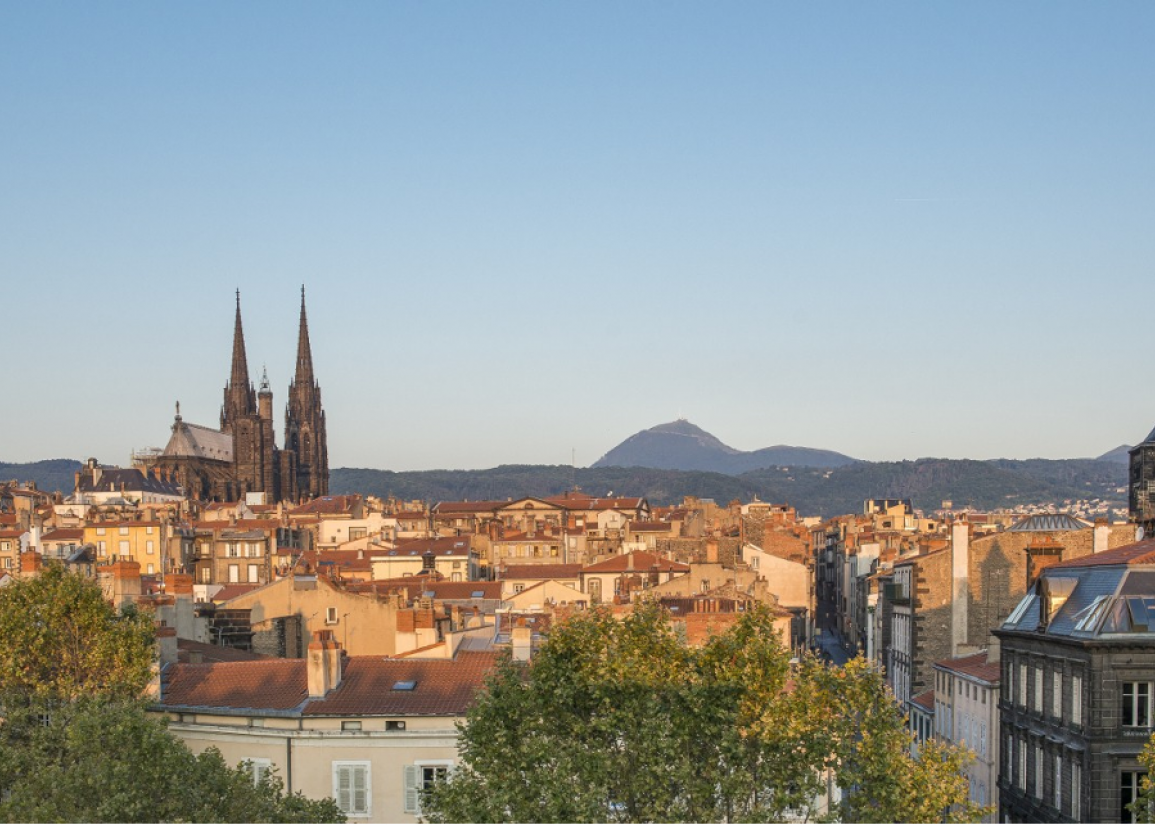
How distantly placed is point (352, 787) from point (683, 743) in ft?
38.6

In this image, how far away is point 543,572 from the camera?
115812 mm

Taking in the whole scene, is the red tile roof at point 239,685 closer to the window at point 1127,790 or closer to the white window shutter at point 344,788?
the white window shutter at point 344,788

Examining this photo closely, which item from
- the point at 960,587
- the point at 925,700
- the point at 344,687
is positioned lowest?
the point at 925,700

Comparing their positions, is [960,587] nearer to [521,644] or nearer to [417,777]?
[521,644]

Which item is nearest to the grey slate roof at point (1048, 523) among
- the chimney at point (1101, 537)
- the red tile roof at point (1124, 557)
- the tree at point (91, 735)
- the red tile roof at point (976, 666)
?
the chimney at point (1101, 537)

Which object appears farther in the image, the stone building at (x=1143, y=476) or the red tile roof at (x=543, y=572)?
the stone building at (x=1143, y=476)

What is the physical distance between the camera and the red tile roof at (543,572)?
112m

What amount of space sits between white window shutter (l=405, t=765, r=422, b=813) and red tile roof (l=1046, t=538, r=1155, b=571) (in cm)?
→ 1919

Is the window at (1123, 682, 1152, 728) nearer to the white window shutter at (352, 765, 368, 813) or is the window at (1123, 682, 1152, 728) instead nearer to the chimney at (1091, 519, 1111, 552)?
the white window shutter at (352, 765, 368, 813)

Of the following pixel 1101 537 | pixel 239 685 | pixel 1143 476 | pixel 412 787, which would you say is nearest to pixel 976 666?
pixel 1101 537

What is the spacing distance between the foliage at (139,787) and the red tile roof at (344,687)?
19.9ft

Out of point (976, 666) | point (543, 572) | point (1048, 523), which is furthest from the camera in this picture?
point (543, 572)

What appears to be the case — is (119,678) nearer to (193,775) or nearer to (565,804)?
(193,775)

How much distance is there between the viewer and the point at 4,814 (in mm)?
33188
